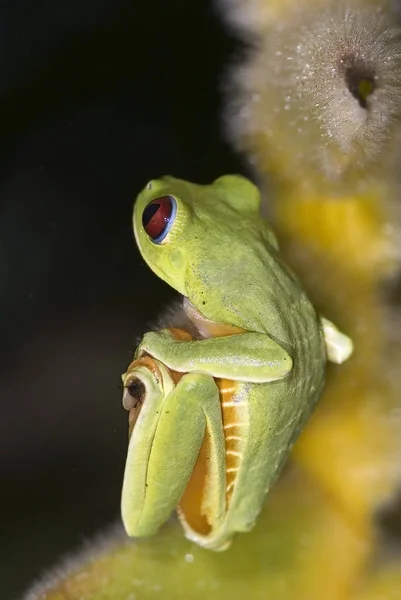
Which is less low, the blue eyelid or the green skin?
the blue eyelid

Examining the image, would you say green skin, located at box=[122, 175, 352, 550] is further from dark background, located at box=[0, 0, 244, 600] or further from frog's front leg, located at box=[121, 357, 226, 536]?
dark background, located at box=[0, 0, 244, 600]

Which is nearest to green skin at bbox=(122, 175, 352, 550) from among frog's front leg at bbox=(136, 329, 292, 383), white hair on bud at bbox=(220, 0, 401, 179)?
frog's front leg at bbox=(136, 329, 292, 383)

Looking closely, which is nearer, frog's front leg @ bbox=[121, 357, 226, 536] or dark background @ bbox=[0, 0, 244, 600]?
frog's front leg @ bbox=[121, 357, 226, 536]

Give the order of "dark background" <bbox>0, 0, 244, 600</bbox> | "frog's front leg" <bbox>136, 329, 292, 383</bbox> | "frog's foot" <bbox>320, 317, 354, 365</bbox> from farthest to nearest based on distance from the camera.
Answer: "dark background" <bbox>0, 0, 244, 600</bbox> → "frog's foot" <bbox>320, 317, 354, 365</bbox> → "frog's front leg" <bbox>136, 329, 292, 383</bbox>

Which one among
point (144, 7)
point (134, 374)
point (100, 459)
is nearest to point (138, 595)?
point (100, 459)

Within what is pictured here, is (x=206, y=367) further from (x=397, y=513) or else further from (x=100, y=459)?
(x=397, y=513)
